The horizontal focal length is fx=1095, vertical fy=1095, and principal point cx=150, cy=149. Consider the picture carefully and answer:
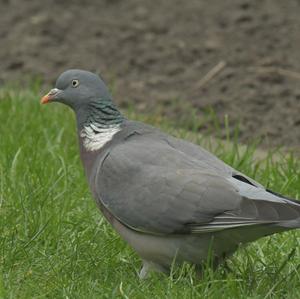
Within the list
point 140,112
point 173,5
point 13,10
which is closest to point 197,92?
point 140,112

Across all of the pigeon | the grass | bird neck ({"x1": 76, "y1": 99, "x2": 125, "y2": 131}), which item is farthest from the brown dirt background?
the pigeon

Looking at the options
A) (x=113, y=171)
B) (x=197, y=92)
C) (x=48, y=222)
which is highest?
(x=113, y=171)

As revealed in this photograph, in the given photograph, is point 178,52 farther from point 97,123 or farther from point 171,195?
point 171,195

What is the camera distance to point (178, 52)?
8289 millimetres

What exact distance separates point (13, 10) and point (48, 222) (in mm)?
4089

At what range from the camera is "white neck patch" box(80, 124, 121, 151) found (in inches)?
199

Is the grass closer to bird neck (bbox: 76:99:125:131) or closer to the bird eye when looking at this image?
bird neck (bbox: 76:99:125:131)

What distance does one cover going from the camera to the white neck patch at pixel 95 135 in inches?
199

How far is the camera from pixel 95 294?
4.57 metres

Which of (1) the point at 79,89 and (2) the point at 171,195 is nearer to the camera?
(2) the point at 171,195

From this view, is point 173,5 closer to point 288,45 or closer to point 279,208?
point 288,45

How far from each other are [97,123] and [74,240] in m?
0.57

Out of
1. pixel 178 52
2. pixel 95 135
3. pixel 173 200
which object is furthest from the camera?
pixel 178 52

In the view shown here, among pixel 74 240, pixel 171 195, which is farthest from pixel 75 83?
pixel 171 195
